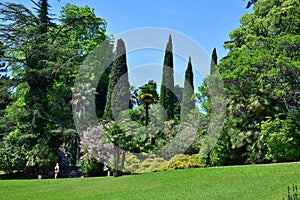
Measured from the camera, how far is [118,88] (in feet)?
73.8

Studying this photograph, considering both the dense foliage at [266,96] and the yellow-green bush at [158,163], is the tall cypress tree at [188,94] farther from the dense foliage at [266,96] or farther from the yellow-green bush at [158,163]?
the dense foliage at [266,96]

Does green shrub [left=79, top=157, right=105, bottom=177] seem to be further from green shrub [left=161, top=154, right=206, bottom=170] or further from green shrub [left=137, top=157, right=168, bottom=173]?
green shrub [left=161, top=154, right=206, bottom=170]

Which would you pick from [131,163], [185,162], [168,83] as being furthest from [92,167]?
[168,83]

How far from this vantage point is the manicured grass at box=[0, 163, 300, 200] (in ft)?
30.4

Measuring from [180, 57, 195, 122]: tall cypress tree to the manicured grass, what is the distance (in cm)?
1102

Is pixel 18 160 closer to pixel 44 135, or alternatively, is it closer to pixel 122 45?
pixel 44 135

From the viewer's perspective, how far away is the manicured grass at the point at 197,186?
9.27 metres

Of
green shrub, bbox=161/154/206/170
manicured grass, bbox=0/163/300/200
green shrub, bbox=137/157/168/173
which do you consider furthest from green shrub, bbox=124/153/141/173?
manicured grass, bbox=0/163/300/200

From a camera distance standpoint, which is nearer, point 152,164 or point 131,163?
point 152,164

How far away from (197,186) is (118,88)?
494 inches

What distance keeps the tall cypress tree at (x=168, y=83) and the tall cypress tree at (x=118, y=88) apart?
3.85 meters

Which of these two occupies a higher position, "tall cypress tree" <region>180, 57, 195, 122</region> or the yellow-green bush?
"tall cypress tree" <region>180, 57, 195, 122</region>

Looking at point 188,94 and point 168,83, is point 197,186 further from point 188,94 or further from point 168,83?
point 168,83

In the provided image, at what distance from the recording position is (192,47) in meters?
17.0
